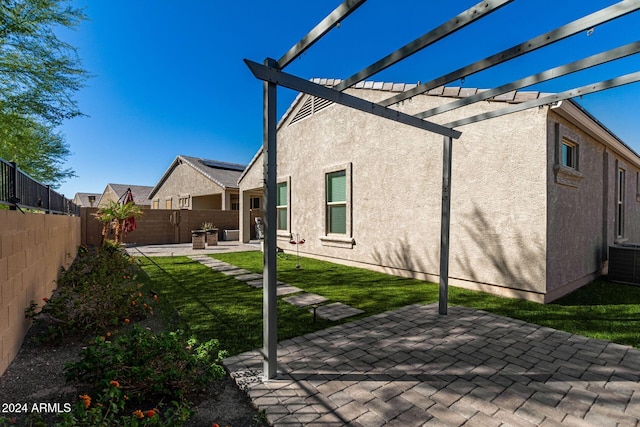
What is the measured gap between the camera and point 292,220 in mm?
11180

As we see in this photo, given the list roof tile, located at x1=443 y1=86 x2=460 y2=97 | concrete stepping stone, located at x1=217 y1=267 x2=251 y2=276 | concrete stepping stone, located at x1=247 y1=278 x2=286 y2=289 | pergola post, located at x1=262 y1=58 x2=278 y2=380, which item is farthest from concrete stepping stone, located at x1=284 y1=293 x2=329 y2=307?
roof tile, located at x1=443 y1=86 x2=460 y2=97

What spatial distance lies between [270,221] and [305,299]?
10.5 feet

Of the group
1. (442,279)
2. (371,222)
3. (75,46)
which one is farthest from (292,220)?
(75,46)

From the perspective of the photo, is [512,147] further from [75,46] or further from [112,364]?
[75,46]

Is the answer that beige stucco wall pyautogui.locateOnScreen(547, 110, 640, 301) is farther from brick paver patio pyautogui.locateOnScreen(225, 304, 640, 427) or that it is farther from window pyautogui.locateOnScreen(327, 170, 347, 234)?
window pyautogui.locateOnScreen(327, 170, 347, 234)

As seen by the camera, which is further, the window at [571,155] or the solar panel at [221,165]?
the solar panel at [221,165]

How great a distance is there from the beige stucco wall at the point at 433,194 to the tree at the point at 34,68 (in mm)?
8553

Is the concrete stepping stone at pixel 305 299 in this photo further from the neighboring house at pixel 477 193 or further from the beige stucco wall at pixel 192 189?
the beige stucco wall at pixel 192 189

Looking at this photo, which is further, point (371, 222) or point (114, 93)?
point (114, 93)

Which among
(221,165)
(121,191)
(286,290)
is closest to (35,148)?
(221,165)

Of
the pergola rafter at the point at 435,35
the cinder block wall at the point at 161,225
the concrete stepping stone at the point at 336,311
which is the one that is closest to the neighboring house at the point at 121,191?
the cinder block wall at the point at 161,225

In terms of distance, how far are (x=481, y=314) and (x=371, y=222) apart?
3.98m

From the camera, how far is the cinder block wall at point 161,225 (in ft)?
52.1

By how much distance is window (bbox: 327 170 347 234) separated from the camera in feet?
30.0
